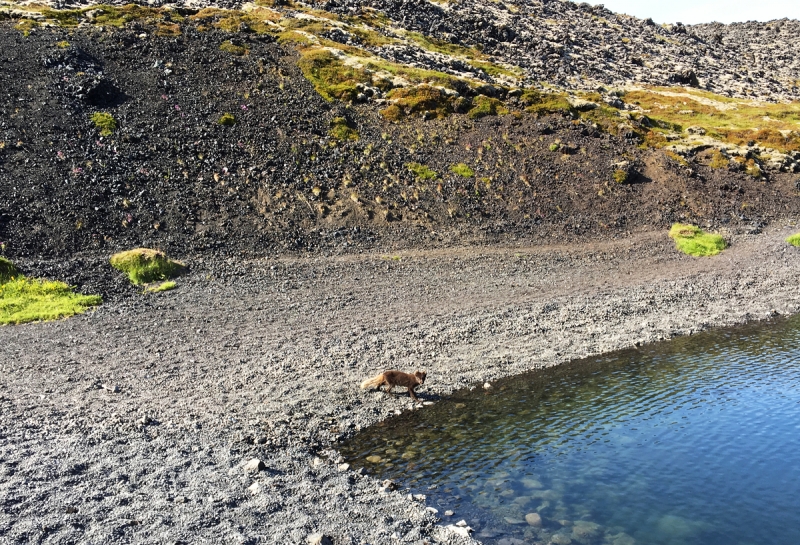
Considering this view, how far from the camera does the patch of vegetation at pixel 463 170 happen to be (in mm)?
45000

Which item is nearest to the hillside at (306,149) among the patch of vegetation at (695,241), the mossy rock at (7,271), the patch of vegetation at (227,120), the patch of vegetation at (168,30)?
the patch of vegetation at (227,120)

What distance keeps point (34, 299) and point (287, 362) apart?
14187 mm

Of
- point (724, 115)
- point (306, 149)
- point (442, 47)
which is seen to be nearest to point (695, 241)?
point (306, 149)

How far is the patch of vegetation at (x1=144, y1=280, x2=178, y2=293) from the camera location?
28594 mm

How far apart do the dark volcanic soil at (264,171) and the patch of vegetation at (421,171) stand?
66 centimetres

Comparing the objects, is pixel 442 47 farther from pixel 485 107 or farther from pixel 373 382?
pixel 373 382

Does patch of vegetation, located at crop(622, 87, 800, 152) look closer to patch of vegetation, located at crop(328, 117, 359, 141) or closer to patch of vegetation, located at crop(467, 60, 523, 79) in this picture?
patch of vegetation, located at crop(467, 60, 523, 79)

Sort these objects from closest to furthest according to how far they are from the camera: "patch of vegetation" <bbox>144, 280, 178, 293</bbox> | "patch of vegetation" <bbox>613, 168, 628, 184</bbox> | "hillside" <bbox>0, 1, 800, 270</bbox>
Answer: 1. "patch of vegetation" <bbox>144, 280, 178, 293</bbox>
2. "hillside" <bbox>0, 1, 800, 270</bbox>
3. "patch of vegetation" <bbox>613, 168, 628, 184</bbox>

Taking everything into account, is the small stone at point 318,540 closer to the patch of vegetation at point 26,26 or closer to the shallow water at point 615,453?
the shallow water at point 615,453

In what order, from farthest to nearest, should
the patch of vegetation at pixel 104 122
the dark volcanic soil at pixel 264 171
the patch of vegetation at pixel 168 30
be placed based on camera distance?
the patch of vegetation at pixel 168 30, the patch of vegetation at pixel 104 122, the dark volcanic soil at pixel 264 171

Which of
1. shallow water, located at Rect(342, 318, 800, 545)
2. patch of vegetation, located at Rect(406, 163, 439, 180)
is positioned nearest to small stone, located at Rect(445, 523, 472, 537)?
shallow water, located at Rect(342, 318, 800, 545)

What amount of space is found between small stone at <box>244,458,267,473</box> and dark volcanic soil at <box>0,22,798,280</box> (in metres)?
21.5

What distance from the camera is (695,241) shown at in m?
40.1

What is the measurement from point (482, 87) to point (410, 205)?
2377 centimetres
